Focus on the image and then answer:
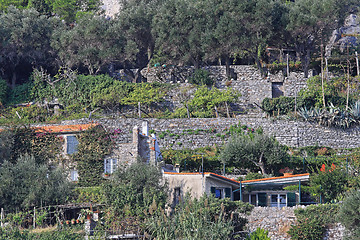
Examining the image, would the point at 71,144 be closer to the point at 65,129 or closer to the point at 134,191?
the point at 65,129

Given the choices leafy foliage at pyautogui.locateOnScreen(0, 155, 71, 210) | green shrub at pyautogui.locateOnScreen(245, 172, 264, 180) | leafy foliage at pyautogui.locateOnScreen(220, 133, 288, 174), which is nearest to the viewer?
leafy foliage at pyautogui.locateOnScreen(0, 155, 71, 210)

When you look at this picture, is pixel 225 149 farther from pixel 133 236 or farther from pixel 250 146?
pixel 133 236

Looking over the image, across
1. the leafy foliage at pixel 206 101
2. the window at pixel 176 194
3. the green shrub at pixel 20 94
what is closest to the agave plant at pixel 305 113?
the leafy foliage at pixel 206 101

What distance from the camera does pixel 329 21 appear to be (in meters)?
50.0

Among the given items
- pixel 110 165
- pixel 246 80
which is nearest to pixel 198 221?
pixel 110 165

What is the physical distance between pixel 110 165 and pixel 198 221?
9209mm

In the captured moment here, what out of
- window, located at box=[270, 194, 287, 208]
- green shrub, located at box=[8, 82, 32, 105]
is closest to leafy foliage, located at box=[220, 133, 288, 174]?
window, located at box=[270, 194, 287, 208]

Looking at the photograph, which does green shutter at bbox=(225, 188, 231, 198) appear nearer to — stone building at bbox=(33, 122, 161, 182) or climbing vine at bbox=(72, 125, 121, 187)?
stone building at bbox=(33, 122, 161, 182)

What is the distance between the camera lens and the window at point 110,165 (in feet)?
122

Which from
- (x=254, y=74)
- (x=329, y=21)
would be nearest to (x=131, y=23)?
(x=254, y=74)

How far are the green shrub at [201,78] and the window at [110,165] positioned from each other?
13498mm

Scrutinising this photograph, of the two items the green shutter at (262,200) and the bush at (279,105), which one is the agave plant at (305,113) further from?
the green shutter at (262,200)

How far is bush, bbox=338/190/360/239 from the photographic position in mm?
29312

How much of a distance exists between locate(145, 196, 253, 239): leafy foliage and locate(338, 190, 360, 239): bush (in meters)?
4.10
